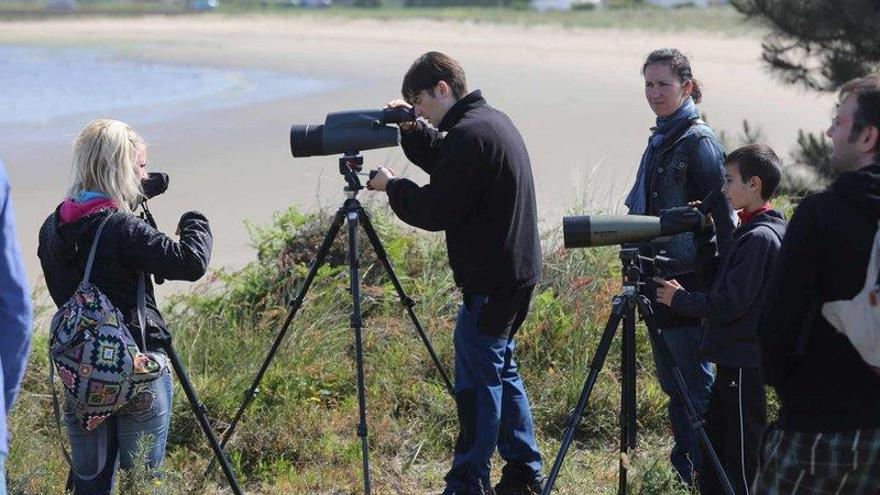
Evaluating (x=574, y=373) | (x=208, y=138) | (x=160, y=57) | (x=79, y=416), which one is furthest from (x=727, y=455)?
(x=160, y=57)

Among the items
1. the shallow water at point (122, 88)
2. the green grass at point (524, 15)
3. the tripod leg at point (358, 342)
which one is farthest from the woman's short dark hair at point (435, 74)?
the green grass at point (524, 15)

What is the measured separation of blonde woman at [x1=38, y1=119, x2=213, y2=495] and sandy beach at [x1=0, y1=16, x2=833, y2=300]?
310 centimetres

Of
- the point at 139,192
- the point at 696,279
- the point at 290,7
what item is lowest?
the point at 290,7

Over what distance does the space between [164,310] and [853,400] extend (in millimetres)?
4090

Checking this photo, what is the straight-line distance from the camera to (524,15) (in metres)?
50.2

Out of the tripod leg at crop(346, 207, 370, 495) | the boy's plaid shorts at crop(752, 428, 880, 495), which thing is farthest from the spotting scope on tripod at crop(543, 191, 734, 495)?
the boy's plaid shorts at crop(752, 428, 880, 495)

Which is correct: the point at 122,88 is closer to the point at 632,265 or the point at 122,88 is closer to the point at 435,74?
the point at 435,74

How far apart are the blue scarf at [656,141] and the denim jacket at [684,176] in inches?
0.8

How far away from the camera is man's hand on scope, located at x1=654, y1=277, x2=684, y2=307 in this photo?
3.91 meters

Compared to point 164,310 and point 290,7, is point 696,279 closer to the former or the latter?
point 164,310

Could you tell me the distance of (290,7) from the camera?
201ft

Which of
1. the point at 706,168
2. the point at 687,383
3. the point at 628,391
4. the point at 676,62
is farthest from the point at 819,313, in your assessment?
the point at 676,62

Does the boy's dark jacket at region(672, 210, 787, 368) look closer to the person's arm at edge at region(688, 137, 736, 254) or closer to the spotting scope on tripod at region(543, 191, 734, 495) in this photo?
the spotting scope on tripod at region(543, 191, 734, 495)

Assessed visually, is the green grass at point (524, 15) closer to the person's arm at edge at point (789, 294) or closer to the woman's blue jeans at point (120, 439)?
the woman's blue jeans at point (120, 439)
